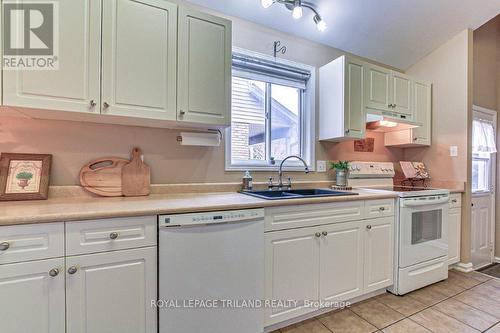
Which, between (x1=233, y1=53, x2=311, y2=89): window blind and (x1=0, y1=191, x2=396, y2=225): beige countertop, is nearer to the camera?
(x1=0, y1=191, x2=396, y2=225): beige countertop

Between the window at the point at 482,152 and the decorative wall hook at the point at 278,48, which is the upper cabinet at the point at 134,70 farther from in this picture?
the window at the point at 482,152

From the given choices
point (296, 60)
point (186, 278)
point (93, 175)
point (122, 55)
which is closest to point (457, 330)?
point (186, 278)

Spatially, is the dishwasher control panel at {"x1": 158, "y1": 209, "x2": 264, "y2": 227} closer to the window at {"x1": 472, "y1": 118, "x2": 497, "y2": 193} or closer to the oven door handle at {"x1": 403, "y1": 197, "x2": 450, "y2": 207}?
Answer: the oven door handle at {"x1": 403, "y1": 197, "x2": 450, "y2": 207}

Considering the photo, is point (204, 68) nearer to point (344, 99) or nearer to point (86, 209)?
point (86, 209)

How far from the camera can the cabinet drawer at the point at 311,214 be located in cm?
168

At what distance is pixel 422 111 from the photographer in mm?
2965

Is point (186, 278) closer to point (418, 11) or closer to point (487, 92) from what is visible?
point (418, 11)

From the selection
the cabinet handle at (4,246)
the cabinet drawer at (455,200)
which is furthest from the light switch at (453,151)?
the cabinet handle at (4,246)

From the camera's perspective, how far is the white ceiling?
2.29m

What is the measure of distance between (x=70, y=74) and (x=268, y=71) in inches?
64.3

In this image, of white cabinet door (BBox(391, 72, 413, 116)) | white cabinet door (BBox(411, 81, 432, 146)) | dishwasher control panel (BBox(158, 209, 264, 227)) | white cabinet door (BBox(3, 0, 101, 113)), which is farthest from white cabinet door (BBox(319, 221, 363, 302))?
white cabinet door (BBox(3, 0, 101, 113))

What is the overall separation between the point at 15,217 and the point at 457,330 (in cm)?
270

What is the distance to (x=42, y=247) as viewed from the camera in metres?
1.12

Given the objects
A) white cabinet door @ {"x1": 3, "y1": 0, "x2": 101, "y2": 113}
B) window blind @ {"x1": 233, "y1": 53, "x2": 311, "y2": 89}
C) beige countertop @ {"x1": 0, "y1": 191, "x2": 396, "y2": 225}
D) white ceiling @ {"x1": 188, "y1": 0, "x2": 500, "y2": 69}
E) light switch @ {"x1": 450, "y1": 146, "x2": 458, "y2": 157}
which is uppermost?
white ceiling @ {"x1": 188, "y1": 0, "x2": 500, "y2": 69}
